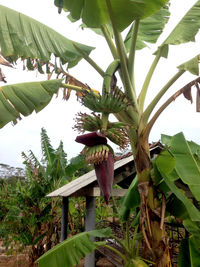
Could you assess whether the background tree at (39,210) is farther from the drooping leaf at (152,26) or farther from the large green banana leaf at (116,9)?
the large green banana leaf at (116,9)

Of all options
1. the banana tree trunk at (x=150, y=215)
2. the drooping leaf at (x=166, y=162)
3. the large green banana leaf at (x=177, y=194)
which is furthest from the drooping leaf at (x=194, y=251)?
the drooping leaf at (x=166, y=162)

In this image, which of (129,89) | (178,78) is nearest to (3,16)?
(129,89)

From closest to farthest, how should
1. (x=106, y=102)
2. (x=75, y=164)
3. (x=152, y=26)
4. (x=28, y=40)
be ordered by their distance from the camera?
(x=106, y=102) < (x=28, y=40) < (x=152, y=26) < (x=75, y=164)

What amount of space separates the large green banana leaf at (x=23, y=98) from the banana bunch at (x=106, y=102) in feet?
2.13

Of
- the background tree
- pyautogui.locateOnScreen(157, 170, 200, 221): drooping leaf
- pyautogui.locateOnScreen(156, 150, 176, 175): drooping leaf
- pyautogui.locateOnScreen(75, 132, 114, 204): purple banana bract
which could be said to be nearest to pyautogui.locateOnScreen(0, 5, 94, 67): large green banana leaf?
pyautogui.locateOnScreen(75, 132, 114, 204): purple banana bract

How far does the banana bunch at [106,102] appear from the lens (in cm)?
190

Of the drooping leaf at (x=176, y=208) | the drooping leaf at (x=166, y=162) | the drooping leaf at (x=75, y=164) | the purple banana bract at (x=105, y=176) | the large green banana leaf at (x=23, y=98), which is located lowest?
the drooping leaf at (x=176, y=208)

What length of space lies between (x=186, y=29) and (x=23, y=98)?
6.05ft

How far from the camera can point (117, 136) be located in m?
2.02

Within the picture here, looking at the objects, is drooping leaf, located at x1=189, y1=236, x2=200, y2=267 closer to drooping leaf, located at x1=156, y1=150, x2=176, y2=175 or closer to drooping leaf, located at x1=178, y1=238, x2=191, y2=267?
drooping leaf, located at x1=178, y1=238, x2=191, y2=267

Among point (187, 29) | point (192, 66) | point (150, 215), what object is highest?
point (187, 29)

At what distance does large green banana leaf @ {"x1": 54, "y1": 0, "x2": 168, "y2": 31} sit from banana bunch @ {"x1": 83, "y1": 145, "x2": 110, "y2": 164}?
4.09 ft

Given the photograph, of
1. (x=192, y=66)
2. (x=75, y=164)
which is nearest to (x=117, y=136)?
(x=192, y=66)

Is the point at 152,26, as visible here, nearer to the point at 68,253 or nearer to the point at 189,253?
the point at 189,253
